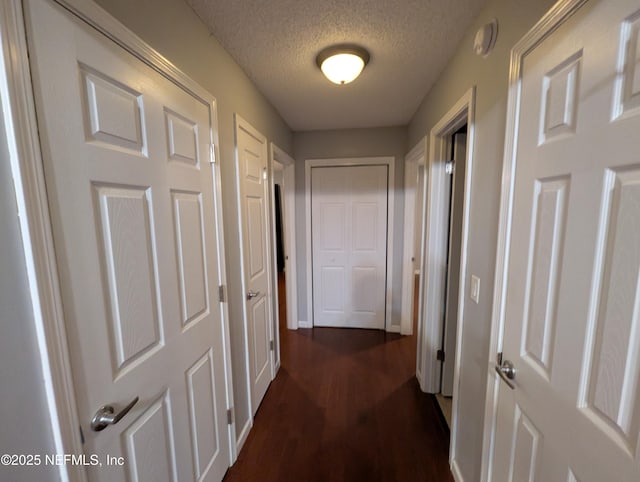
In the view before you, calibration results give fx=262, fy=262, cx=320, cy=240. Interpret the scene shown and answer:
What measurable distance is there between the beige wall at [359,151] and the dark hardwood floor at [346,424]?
3.16 feet

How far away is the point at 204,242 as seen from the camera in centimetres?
127

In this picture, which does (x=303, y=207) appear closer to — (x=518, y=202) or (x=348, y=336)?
(x=348, y=336)

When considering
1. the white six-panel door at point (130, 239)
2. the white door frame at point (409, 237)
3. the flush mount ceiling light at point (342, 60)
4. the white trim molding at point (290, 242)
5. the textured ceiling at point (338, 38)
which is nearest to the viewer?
the white six-panel door at point (130, 239)

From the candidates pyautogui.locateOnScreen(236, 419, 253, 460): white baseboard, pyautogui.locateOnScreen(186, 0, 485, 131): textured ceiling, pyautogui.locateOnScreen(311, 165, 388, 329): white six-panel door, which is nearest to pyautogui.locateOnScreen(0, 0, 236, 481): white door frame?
pyautogui.locateOnScreen(186, 0, 485, 131): textured ceiling

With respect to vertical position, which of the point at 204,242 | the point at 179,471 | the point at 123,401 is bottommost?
the point at 179,471

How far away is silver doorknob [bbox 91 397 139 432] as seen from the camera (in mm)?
725

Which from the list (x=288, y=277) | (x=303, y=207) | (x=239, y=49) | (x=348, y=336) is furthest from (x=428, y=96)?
(x=348, y=336)

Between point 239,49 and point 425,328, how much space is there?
2266mm

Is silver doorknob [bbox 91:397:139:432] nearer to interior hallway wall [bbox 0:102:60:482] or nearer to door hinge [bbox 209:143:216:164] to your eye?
interior hallway wall [bbox 0:102:60:482]

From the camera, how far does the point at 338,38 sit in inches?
53.6

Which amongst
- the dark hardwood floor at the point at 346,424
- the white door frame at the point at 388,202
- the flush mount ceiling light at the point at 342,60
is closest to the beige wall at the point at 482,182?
the dark hardwood floor at the point at 346,424

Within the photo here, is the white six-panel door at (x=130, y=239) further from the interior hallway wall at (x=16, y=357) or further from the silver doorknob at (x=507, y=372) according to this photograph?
the silver doorknob at (x=507, y=372)

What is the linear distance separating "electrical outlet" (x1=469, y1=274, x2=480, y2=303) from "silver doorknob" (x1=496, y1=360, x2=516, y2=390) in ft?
0.99

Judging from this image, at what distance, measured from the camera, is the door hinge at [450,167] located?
5.83ft
